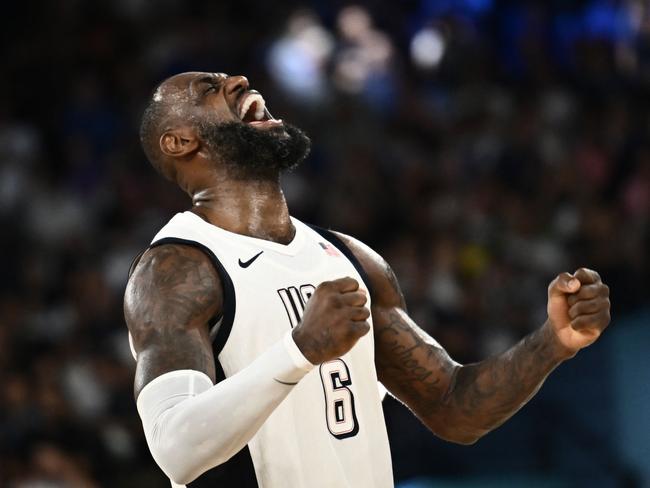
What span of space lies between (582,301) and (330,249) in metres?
0.82

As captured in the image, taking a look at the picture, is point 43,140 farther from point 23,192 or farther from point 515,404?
point 515,404

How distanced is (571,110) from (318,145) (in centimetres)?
A: 199

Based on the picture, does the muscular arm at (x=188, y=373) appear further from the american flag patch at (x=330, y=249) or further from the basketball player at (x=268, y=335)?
the american flag patch at (x=330, y=249)

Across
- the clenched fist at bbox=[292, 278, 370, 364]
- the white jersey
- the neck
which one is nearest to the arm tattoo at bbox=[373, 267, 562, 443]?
the white jersey

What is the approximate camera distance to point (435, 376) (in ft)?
12.6

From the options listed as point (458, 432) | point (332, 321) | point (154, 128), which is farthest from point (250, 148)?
point (458, 432)

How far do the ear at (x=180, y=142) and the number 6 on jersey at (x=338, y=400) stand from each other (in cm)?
79

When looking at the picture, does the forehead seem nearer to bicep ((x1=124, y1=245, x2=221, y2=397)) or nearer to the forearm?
bicep ((x1=124, y1=245, x2=221, y2=397))

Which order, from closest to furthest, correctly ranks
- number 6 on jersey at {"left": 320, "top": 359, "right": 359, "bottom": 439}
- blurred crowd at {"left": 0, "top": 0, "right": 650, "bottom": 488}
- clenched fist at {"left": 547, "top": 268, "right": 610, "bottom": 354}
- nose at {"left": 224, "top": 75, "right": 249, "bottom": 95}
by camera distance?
clenched fist at {"left": 547, "top": 268, "right": 610, "bottom": 354} < number 6 on jersey at {"left": 320, "top": 359, "right": 359, "bottom": 439} < nose at {"left": 224, "top": 75, "right": 249, "bottom": 95} < blurred crowd at {"left": 0, "top": 0, "right": 650, "bottom": 488}

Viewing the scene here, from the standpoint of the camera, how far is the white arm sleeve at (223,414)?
289cm

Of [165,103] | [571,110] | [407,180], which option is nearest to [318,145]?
[407,180]

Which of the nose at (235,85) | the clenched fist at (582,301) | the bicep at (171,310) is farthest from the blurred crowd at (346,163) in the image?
the clenched fist at (582,301)

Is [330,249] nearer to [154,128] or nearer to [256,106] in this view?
[256,106]

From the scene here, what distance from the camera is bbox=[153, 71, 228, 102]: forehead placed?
3775 mm
